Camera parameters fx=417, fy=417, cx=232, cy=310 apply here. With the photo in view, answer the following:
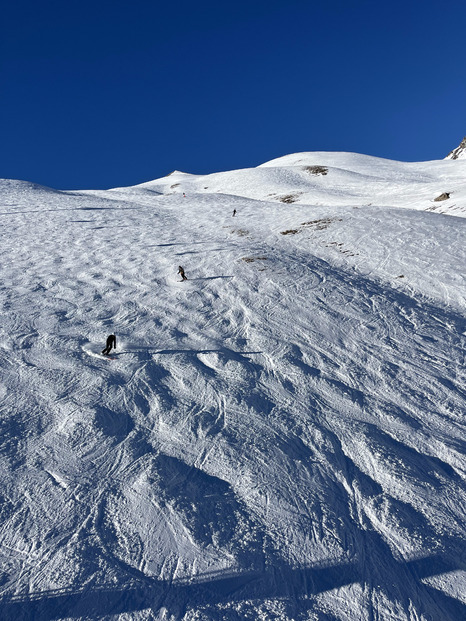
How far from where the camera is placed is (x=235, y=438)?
7.97 meters

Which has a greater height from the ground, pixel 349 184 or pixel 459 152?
pixel 459 152

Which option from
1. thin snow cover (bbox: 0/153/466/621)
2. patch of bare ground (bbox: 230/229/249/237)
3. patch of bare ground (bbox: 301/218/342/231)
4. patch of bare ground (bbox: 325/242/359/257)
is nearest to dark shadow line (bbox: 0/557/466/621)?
thin snow cover (bbox: 0/153/466/621)

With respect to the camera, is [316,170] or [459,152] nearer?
[316,170]

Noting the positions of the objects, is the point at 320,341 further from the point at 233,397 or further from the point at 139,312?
the point at 139,312

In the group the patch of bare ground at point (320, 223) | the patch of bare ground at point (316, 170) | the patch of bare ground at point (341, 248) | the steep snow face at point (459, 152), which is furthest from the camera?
the steep snow face at point (459, 152)

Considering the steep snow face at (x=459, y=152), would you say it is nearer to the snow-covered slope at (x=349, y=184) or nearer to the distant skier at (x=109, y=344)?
the snow-covered slope at (x=349, y=184)

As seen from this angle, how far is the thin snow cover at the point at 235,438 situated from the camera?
5.36 m

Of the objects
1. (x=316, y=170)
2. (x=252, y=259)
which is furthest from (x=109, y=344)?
(x=316, y=170)

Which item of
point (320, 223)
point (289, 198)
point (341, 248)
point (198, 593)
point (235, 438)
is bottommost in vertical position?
point (198, 593)

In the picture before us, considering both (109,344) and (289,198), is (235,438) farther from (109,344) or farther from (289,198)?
(289,198)

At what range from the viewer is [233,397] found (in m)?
9.32

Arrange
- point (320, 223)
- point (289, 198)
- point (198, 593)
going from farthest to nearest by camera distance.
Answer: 1. point (289, 198)
2. point (320, 223)
3. point (198, 593)

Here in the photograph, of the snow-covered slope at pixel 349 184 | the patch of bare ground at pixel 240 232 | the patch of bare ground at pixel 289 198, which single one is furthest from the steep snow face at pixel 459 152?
the patch of bare ground at pixel 240 232

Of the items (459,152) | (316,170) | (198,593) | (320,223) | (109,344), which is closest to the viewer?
(198,593)
